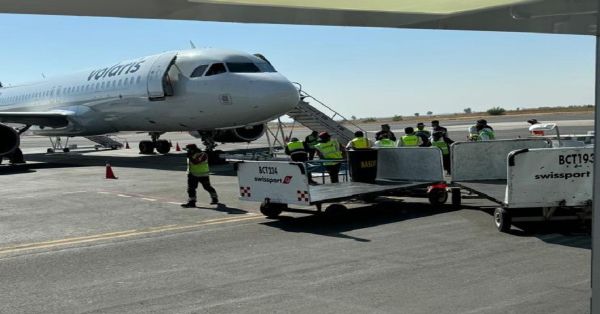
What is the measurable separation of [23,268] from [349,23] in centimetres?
703

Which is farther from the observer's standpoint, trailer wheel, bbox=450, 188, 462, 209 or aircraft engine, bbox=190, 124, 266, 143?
aircraft engine, bbox=190, 124, 266, 143

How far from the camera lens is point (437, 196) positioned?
40.7 feet

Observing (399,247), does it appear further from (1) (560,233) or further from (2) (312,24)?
(2) (312,24)

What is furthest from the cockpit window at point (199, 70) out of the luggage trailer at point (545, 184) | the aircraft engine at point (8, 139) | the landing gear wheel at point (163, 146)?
the luggage trailer at point (545, 184)

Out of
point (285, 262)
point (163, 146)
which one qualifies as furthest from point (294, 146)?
point (163, 146)

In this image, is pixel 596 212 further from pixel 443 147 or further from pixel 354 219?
pixel 443 147

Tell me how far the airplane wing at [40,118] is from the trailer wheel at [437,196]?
2130 centimetres

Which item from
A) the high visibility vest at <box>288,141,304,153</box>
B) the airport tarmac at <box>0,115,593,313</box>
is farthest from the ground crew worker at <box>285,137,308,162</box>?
the airport tarmac at <box>0,115,593,313</box>

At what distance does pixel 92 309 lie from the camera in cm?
610

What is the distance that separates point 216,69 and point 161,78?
8.32 ft

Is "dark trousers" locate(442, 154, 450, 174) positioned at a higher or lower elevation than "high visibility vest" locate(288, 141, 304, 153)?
lower

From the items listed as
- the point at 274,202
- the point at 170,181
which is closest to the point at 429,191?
the point at 274,202

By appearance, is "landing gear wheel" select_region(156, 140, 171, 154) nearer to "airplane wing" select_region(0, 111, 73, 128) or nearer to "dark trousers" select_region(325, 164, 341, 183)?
"airplane wing" select_region(0, 111, 73, 128)

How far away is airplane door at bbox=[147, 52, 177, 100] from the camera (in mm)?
22906
